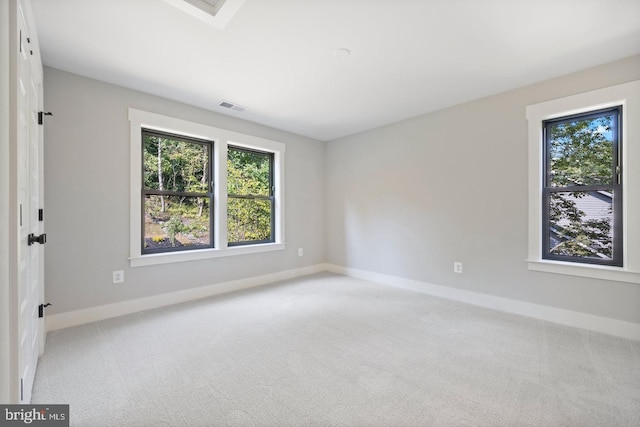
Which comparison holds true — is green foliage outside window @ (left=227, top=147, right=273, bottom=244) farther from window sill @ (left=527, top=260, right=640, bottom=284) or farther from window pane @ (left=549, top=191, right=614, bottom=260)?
window pane @ (left=549, top=191, right=614, bottom=260)

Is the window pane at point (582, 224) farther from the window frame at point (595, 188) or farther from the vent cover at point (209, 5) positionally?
the vent cover at point (209, 5)

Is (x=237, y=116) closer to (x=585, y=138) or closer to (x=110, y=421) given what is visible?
(x=110, y=421)

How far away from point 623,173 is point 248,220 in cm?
422

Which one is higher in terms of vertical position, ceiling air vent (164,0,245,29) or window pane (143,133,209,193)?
ceiling air vent (164,0,245,29)

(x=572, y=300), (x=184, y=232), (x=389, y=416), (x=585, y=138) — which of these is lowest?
(x=389, y=416)

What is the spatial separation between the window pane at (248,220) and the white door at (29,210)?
209cm

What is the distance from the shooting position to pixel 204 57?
2.46 metres

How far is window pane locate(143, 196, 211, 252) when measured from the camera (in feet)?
10.8

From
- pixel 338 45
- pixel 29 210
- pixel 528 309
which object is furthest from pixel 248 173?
pixel 528 309

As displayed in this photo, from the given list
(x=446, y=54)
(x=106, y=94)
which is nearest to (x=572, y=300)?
(x=446, y=54)

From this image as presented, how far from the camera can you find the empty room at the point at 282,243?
5.35 ft

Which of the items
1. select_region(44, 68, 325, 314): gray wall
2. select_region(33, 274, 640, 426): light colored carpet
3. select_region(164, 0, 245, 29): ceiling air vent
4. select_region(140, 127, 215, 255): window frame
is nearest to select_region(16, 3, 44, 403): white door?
select_region(33, 274, 640, 426): light colored carpet

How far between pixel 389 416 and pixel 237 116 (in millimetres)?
3775

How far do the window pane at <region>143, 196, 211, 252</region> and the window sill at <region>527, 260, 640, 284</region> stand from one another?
389cm
